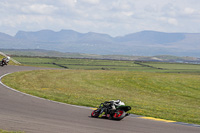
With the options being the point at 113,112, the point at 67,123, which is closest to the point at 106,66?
the point at 113,112

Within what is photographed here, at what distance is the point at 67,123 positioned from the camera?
1363 centimetres

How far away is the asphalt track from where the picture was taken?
12.4 metres

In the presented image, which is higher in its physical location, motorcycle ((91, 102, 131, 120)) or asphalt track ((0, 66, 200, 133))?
motorcycle ((91, 102, 131, 120))

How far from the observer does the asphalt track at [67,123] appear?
12.4 meters

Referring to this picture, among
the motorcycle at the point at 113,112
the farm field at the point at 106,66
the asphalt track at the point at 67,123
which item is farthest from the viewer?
the farm field at the point at 106,66

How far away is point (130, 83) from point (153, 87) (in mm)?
3032

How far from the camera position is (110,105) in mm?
15734

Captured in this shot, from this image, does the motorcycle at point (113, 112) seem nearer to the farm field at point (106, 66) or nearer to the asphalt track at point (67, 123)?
the asphalt track at point (67, 123)

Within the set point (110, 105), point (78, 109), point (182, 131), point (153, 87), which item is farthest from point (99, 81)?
point (182, 131)

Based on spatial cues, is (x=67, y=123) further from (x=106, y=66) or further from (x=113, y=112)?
(x=106, y=66)

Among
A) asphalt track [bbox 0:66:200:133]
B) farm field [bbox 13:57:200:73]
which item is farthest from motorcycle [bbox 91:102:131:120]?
farm field [bbox 13:57:200:73]

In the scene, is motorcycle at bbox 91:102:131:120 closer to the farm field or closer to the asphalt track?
the asphalt track

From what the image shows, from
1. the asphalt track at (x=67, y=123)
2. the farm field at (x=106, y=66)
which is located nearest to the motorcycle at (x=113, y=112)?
the asphalt track at (x=67, y=123)

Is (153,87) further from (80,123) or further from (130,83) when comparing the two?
(80,123)
